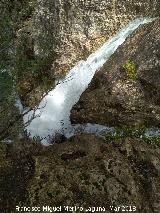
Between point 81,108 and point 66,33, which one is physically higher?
point 66,33

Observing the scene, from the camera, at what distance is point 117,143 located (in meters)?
8.30

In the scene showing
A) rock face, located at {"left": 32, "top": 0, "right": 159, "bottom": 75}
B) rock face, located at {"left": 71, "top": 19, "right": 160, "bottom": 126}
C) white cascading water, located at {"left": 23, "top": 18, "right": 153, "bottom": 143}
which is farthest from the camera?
rock face, located at {"left": 32, "top": 0, "right": 159, "bottom": 75}

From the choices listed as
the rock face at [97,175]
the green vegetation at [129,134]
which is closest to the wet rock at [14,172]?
the rock face at [97,175]

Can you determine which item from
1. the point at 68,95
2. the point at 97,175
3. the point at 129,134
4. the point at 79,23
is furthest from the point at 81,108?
the point at 97,175

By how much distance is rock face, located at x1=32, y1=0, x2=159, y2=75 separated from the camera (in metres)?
11.6

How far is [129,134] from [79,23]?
12.9 feet

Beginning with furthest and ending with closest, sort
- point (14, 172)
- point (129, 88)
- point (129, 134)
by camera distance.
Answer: point (129, 88) → point (129, 134) → point (14, 172)

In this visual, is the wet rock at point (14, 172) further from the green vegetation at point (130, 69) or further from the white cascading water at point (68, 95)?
the green vegetation at point (130, 69)

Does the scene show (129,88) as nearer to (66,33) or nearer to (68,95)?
(68,95)

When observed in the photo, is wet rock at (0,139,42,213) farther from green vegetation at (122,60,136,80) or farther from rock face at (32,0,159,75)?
rock face at (32,0,159,75)

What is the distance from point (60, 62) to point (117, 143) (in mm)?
4507

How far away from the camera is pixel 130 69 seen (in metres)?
10.2

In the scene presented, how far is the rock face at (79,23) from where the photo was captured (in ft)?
38.0

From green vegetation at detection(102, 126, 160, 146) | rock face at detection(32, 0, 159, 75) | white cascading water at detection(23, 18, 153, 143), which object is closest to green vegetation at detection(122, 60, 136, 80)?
white cascading water at detection(23, 18, 153, 143)
